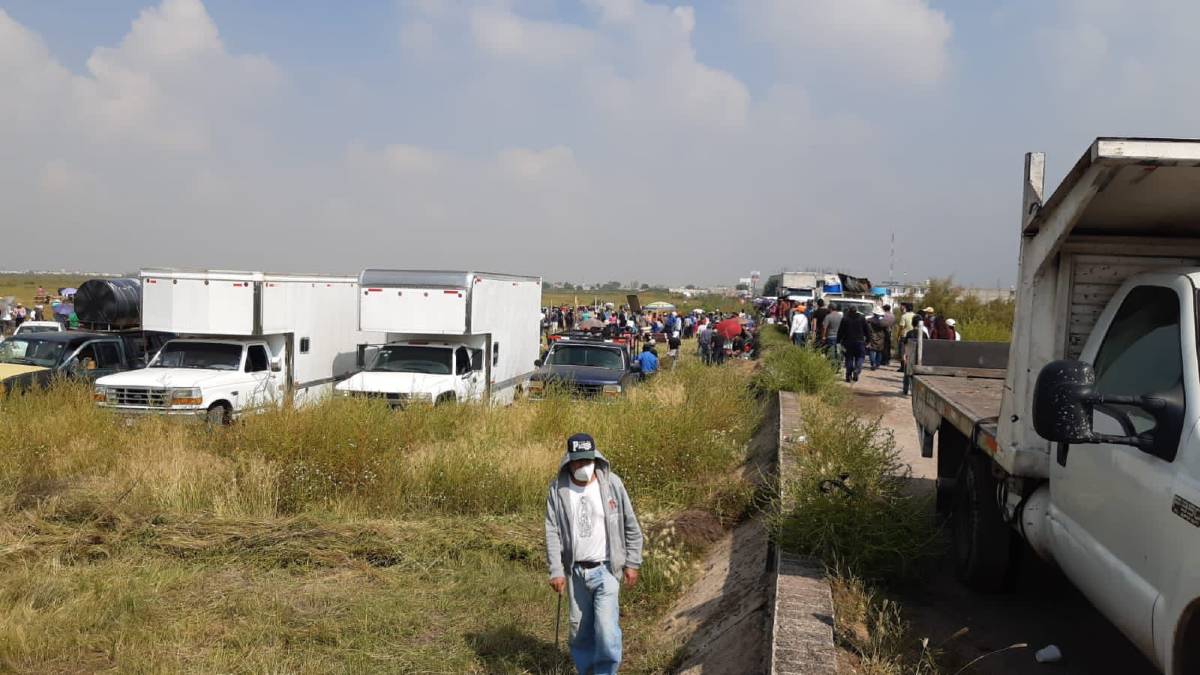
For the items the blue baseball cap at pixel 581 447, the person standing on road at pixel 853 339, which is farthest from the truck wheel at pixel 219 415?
the person standing on road at pixel 853 339

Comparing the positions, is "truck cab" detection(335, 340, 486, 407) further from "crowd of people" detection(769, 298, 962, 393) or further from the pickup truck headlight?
"crowd of people" detection(769, 298, 962, 393)

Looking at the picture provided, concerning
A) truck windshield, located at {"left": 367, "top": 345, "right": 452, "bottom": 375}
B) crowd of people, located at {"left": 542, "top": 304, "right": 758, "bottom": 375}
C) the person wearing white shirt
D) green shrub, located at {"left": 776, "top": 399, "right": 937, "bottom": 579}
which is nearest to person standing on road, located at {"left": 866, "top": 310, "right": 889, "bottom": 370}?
the person wearing white shirt

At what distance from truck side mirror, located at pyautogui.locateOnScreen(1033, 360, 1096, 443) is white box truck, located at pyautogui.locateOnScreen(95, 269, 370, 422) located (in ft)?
35.6

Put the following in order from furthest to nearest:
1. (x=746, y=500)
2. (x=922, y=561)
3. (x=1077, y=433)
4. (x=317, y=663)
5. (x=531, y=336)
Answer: (x=531, y=336)
(x=746, y=500)
(x=922, y=561)
(x=317, y=663)
(x=1077, y=433)

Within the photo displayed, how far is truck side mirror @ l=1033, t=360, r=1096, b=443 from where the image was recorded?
135 inches

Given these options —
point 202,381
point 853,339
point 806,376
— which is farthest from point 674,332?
point 202,381

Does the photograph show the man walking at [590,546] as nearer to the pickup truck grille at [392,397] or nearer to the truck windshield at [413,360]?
the pickup truck grille at [392,397]

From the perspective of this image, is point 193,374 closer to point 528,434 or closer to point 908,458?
point 528,434

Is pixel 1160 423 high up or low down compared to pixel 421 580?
up

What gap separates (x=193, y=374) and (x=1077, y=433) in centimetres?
1344

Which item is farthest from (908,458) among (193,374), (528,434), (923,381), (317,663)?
(193,374)

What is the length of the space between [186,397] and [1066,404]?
12589 millimetres

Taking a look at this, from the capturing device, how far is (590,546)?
559 cm

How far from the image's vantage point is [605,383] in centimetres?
1617
